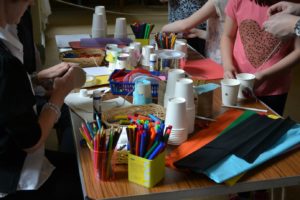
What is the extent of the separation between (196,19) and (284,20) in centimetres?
74

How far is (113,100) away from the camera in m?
1.52

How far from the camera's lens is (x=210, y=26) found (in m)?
2.32

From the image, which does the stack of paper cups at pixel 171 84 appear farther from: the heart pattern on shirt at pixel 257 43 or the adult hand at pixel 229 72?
the heart pattern on shirt at pixel 257 43

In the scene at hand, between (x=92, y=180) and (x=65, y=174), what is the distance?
1.26 ft

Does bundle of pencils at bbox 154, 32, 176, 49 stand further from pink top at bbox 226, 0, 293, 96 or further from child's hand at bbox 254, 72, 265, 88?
child's hand at bbox 254, 72, 265, 88

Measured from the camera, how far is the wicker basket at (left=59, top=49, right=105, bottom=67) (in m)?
1.93

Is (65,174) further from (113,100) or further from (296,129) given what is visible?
(296,129)

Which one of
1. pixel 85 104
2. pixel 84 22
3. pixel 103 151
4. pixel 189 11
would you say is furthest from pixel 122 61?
pixel 84 22

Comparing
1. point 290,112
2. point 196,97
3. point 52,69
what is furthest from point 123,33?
point 290,112

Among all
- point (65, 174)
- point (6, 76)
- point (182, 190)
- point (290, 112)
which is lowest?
point (290, 112)

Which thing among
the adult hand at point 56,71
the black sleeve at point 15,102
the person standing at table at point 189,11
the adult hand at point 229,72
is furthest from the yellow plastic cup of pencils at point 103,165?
the person standing at table at point 189,11

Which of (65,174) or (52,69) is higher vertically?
(52,69)

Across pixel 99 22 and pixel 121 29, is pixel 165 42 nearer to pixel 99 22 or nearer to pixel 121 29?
pixel 121 29

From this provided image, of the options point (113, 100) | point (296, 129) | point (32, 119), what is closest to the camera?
point (32, 119)
